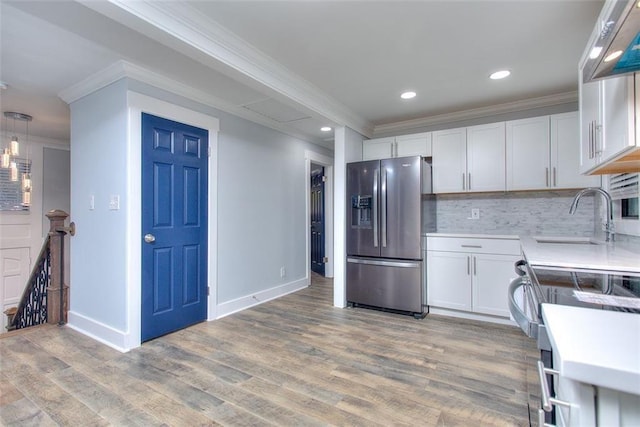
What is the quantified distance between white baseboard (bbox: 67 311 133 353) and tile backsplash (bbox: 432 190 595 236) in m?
3.56

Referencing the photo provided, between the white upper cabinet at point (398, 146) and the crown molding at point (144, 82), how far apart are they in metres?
1.53

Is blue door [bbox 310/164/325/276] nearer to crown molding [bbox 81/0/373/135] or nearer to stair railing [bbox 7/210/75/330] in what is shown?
crown molding [bbox 81/0/373/135]

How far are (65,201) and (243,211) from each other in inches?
135

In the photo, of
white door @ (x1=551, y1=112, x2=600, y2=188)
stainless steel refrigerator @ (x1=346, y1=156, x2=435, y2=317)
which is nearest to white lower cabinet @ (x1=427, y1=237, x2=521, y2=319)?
stainless steel refrigerator @ (x1=346, y1=156, x2=435, y2=317)

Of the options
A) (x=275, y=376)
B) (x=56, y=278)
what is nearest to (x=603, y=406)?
(x=275, y=376)

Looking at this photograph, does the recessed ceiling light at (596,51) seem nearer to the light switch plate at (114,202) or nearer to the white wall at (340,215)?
the white wall at (340,215)

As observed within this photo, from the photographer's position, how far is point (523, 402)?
178cm

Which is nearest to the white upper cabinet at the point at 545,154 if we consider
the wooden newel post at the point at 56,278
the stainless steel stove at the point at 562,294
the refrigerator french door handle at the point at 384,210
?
the refrigerator french door handle at the point at 384,210

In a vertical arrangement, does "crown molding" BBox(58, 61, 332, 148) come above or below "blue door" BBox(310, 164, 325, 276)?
above

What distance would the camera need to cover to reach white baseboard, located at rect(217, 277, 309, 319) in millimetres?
3340

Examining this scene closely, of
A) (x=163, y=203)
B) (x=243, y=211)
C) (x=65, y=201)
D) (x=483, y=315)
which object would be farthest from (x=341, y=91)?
(x=65, y=201)

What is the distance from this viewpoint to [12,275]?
447cm

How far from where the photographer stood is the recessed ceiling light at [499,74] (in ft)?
8.80

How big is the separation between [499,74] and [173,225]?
10.8ft
